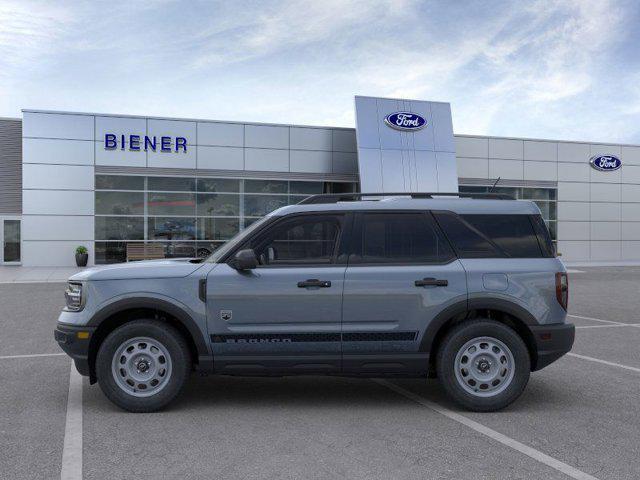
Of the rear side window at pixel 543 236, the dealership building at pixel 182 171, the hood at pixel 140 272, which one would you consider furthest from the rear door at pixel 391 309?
the dealership building at pixel 182 171

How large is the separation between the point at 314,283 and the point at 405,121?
24469 millimetres

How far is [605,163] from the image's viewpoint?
3403 centimetres

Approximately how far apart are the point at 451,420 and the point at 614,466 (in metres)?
1.35

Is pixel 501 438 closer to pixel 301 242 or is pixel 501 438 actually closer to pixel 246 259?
pixel 301 242

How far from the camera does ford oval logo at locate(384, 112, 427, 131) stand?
28672mm

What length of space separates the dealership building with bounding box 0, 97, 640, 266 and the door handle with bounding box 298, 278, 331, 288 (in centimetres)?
2171

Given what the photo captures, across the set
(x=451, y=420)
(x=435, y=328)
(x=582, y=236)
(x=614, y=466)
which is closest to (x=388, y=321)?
(x=435, y=328)

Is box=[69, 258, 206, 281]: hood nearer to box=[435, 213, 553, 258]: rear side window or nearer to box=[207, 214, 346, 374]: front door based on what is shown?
box=[207, 214, 346, 374]: front door

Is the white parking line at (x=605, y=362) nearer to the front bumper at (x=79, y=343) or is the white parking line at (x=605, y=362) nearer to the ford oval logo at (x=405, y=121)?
the front bumper at (x=79, y=343)

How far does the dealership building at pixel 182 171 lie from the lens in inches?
1043

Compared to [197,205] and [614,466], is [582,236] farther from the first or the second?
[614,466]

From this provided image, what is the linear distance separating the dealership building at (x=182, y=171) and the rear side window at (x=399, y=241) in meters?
21.3

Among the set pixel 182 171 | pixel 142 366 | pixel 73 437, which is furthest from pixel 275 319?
pixel 182 171

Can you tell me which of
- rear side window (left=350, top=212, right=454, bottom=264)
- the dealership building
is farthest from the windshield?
the dealership building
